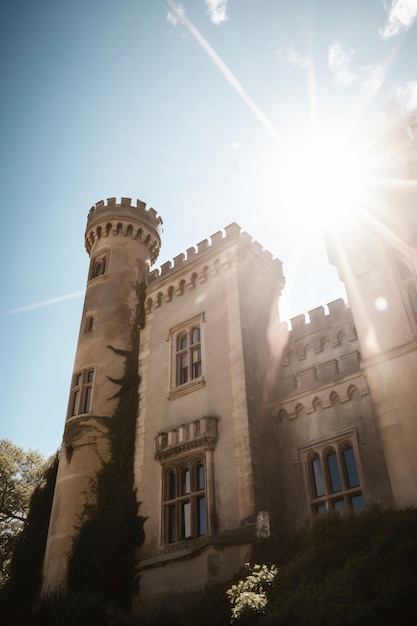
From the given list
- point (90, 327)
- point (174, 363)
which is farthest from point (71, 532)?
point (90, 327)

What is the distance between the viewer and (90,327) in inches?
801

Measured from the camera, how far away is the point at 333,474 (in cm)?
1377

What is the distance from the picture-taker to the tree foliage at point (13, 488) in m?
30.0

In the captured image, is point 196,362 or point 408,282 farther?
point 196,362

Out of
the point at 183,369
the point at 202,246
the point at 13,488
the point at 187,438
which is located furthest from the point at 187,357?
the point at 13,488

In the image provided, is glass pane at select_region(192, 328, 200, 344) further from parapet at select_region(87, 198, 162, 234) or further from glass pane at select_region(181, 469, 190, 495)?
parapet at select_region(87, 198, 162, 234)

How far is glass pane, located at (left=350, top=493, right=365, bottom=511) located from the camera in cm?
1269

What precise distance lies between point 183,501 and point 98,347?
22.7 ft

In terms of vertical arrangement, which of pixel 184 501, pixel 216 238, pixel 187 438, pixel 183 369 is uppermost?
pixel 216 238

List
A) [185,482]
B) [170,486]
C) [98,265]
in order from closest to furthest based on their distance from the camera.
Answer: [185,482], [170,486], [98,265]

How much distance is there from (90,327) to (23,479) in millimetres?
17724

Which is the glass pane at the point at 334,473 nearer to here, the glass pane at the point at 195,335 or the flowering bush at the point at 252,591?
the flowering bush at the point at 252,591

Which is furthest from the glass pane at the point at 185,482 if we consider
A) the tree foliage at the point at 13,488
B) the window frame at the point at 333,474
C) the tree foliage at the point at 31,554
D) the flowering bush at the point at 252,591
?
the tree foliage at the point at 13,488

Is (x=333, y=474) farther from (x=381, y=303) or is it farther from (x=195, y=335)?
(x=195, y=335)
